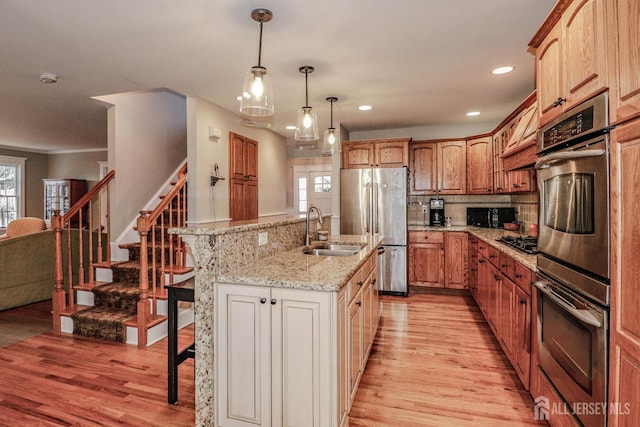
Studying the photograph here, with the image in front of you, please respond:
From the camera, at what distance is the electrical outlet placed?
2248 millimetres

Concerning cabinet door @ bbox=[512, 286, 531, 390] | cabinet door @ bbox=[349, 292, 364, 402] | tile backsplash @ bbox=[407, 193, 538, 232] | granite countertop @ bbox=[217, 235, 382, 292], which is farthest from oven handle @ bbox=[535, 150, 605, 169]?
tile backsplash @ bbox=[407, 193, 538, 232]

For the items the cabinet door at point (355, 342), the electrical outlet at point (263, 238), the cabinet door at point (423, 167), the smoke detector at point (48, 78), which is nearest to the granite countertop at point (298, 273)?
the electrical outlet at point (263, 238)

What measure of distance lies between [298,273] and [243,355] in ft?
1.66

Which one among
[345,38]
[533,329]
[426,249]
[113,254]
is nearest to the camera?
[533,329]

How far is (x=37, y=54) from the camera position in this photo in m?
2.68

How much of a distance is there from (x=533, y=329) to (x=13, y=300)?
17.8 ft

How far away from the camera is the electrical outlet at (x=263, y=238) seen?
2.25 metres

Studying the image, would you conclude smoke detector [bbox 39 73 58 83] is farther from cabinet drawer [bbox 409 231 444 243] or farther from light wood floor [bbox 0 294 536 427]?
cabinet drawer [bbox 409 231 444 243]

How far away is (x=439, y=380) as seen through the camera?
2.45 m

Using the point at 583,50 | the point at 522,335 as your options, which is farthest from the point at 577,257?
the point at 522,335

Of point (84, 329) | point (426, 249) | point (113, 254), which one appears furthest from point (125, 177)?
point (426, 249)

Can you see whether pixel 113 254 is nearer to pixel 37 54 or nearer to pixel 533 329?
pixel 37 54

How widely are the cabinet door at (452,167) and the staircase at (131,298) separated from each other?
3564mm

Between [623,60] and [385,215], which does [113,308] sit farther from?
[623,60]
